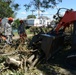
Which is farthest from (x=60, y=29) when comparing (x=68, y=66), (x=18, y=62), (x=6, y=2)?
(x=6, y=2)

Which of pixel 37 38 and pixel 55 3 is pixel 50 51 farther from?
pixel 55 3

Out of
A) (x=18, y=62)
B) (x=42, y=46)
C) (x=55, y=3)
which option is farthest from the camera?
(x=55, y=3)

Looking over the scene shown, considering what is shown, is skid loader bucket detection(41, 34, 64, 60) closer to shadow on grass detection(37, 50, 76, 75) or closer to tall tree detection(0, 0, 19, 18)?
shadow on grass detection(37, 50, 76, 75)

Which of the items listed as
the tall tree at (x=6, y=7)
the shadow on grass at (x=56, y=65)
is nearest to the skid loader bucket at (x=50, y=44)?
the shadow on grass at (x=56, y=65)

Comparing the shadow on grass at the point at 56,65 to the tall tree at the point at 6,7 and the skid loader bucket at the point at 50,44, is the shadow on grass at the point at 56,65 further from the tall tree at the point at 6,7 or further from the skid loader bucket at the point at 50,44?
the tall tree at the point at 6,7

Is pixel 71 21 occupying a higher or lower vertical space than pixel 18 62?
higher

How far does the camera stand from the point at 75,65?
10.5 meters

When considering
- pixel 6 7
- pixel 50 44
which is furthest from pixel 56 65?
pixel 6 7

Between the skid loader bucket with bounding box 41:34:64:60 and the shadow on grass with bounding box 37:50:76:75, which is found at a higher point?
the skid loader bucket with bounding box 41:34:64:60

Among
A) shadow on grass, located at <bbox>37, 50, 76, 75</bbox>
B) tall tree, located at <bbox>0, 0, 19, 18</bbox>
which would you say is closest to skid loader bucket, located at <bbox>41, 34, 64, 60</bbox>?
shadow on grass, located at <bbox>37, 50, 76, 75</bbox>

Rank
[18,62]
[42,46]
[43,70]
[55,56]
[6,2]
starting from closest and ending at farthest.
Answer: [18,62]
[43,70]
[42,46]
[55,56]
[6,2]

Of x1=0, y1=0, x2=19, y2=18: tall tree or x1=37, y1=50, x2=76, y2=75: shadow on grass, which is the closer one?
x1=37, y1=50, x2=76, y2=75: shadow on grass

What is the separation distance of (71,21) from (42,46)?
6.08 feet

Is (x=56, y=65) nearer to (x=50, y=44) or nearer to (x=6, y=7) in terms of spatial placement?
(x=50, y=44)
